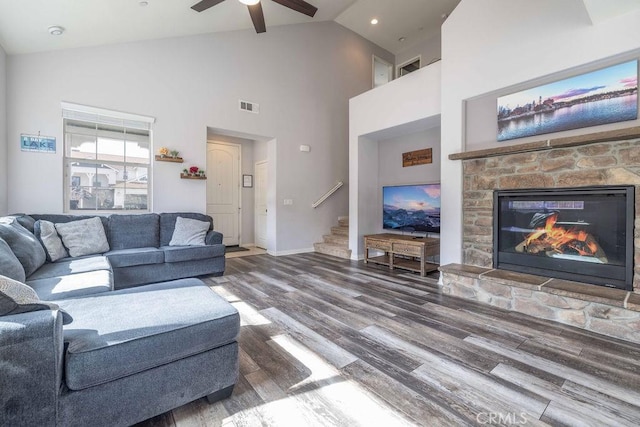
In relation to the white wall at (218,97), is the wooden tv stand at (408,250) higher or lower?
lower

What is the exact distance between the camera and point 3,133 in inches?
132

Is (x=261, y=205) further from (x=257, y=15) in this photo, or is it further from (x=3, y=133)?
(x=3, y=133)

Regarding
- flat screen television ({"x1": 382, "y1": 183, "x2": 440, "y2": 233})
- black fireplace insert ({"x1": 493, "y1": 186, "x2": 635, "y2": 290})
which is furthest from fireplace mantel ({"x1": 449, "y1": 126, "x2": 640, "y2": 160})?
flat screen television ({"x1": 382, "y1": 183, "x2": 440, "y2": 233})

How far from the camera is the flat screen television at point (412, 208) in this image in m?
4.51

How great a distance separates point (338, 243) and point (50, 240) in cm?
420

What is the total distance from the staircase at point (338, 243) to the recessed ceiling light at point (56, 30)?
484 cm

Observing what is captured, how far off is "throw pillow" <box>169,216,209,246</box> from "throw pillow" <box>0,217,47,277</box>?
4.90 feet

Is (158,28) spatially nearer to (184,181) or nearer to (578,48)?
(184,181)

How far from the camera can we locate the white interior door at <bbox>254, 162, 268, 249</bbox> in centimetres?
638

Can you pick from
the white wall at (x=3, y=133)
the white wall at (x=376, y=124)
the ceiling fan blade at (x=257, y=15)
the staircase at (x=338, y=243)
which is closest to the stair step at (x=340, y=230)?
the staircase at (x=338, y=243)

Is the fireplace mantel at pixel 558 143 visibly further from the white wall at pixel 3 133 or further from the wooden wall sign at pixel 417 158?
the white wall at pixel 3 133

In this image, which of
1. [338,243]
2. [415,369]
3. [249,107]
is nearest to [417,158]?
[338,243]

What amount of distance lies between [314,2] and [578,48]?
4168mm

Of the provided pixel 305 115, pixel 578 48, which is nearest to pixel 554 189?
pixel 578 48
